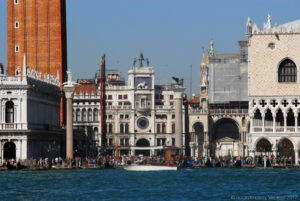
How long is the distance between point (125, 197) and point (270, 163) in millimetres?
45812

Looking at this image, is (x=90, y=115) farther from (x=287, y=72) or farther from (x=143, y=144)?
(x=287, y=72)

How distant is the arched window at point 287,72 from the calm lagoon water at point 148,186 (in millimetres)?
24353

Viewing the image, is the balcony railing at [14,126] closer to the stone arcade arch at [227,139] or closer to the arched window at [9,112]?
the arched window at [9,112]

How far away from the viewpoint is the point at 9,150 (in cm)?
9725

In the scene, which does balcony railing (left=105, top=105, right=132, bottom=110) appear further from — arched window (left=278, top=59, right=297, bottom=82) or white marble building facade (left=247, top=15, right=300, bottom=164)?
arched window (left=278, top=59, right=297, bottom=82)

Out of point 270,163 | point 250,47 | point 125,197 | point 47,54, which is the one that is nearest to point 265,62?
point 250,47

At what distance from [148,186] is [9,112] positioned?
2905 cm

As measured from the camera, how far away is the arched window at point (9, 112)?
9650 cm

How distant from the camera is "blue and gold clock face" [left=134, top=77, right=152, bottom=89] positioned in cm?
16350

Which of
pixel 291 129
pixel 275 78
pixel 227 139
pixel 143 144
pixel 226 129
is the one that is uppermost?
pixel 275 78

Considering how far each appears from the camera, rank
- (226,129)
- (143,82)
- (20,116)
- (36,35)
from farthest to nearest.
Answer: (143,82) → (226,129) → (36,35) → (20,116)

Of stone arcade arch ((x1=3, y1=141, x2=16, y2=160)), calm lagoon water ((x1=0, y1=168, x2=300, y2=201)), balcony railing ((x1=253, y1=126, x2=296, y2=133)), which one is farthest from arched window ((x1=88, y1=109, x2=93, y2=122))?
calm lagoon water ((x1=0, y1=168, x2=300, y2=201))

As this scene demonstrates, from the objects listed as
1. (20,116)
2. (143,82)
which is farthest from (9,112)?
(143,82)

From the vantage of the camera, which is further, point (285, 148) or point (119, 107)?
point (119, 107)
